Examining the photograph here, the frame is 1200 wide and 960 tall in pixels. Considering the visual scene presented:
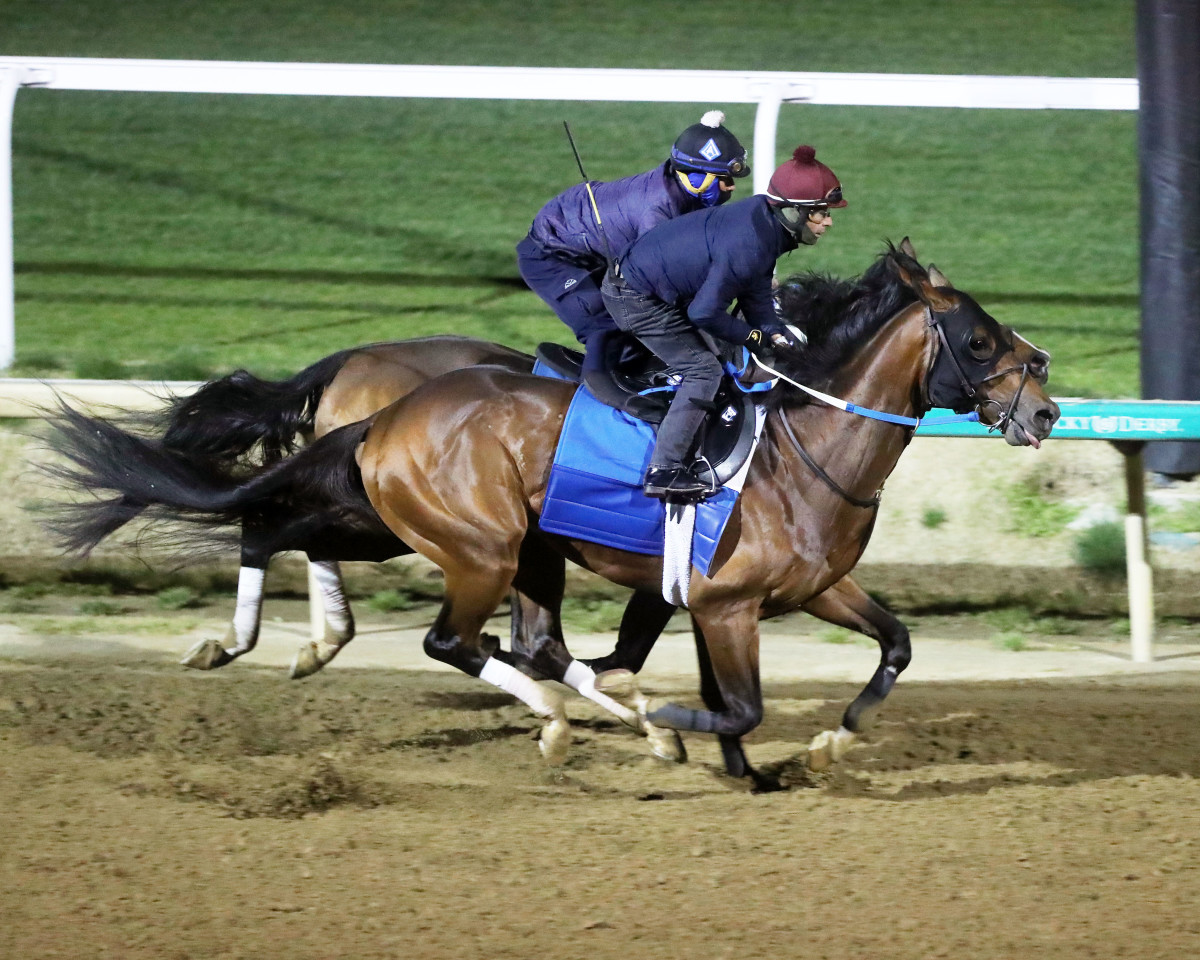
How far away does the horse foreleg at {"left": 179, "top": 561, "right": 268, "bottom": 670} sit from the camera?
5.52 m

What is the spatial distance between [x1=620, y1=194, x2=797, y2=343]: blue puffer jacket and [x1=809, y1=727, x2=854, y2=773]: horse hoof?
1248 mm

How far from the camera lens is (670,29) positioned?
51.3ft

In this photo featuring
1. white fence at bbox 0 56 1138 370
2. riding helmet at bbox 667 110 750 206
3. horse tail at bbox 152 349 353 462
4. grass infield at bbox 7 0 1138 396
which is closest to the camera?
riding helmet at bbox 667 110 750 206

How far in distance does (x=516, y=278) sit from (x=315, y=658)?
5754mm

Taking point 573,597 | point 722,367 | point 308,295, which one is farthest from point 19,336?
point 722,367

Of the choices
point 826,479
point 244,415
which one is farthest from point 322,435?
point 826,479

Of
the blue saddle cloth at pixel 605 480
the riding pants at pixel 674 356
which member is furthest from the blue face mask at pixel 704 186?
the blue saddle cloth at pixel 605 480

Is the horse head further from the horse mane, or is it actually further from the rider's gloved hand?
the rider's gloved hand

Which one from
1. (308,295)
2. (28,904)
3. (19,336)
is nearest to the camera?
(28,904)

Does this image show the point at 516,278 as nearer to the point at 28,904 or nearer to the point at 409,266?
the point at 409,266

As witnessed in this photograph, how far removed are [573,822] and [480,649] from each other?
2.27ft

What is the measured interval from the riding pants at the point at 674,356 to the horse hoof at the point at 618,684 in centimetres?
77

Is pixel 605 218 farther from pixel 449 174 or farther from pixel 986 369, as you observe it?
pixel 449 174

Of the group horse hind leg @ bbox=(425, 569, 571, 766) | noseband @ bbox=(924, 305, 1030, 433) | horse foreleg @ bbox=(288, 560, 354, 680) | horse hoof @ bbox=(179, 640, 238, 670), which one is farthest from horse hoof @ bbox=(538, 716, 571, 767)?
noseband @ bbox=(924, 305, 1030, 433)
